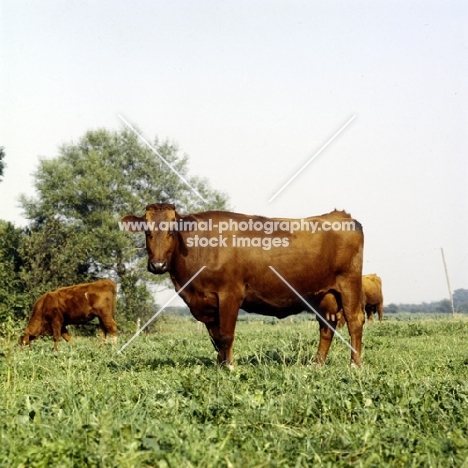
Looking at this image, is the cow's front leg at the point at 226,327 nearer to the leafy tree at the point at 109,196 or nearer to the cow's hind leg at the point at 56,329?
the cow's hind leg at the point at 56,329

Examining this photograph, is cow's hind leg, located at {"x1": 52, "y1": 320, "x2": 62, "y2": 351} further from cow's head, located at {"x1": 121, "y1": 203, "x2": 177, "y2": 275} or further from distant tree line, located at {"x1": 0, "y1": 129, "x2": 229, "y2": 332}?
distant tree line, located at {"x1": 0, "y1": 129, "x2": 229, "y2": 332}

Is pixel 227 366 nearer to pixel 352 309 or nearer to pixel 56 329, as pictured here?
pixel 352 309

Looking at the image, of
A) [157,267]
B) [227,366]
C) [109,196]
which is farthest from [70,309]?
[109,196]

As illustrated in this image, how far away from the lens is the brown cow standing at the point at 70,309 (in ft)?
69.6

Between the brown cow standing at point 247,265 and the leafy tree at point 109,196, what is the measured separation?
29041 mm

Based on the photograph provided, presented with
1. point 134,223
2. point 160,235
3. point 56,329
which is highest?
point 134,223

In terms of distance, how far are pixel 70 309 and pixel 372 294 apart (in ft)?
67.8

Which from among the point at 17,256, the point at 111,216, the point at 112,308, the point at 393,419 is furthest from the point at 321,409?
the point at 111,216

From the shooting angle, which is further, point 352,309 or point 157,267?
point 352,309

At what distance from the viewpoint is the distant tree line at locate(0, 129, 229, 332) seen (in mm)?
36625

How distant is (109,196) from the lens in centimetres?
4566

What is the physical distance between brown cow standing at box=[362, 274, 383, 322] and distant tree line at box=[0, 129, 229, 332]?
44.3 ft

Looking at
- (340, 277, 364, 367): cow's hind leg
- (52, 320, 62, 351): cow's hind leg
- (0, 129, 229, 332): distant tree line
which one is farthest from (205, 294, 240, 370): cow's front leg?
(0, 129, 229, 332): distant tree line

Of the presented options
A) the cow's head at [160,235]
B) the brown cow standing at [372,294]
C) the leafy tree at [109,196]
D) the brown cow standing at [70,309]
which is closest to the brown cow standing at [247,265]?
the cow's head at [160,235]
